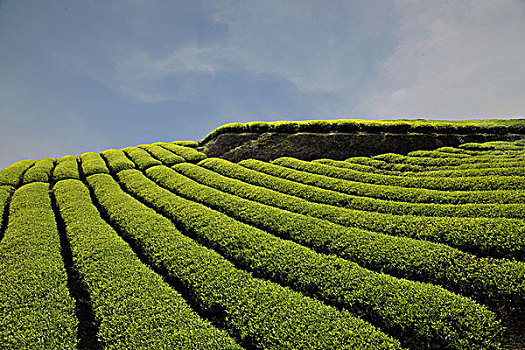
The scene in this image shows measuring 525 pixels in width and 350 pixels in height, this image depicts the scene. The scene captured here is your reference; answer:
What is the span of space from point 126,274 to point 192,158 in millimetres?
17127

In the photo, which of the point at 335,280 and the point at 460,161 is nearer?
the point at 335,280

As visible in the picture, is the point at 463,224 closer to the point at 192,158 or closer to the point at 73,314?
the point at 73,314

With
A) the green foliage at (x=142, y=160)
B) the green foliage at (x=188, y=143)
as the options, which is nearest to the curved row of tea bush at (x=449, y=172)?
the green foliage at (x=142, y=160)

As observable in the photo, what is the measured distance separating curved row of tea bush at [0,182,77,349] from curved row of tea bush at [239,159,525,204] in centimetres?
1379

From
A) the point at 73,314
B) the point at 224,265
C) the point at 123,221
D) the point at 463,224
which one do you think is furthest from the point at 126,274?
the point at 463,224

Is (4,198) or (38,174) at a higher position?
(38,174)

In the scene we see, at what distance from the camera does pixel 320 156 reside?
2306 centimetres

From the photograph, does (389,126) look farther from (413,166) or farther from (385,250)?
(385,250)

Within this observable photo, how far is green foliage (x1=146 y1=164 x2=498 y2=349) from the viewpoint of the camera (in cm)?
620

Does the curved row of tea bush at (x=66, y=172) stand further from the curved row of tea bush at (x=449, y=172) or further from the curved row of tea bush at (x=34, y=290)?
the curved row of tea bush at (x=449, y=172)

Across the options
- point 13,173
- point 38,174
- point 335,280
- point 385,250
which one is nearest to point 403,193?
point 385,250

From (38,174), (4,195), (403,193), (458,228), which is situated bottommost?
(458,228)

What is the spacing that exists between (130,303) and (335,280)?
6.52 m

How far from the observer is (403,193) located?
540 inches
